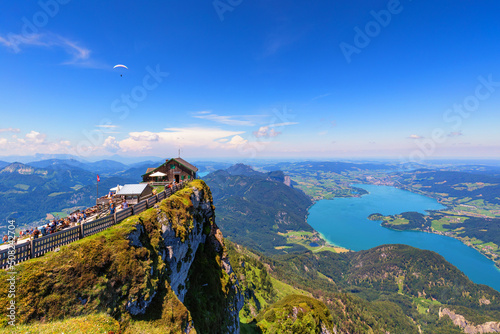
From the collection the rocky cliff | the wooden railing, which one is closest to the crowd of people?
the wooden railing

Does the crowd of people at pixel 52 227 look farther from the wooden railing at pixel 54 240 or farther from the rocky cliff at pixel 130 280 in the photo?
the rocky cliff at pixel 130 280

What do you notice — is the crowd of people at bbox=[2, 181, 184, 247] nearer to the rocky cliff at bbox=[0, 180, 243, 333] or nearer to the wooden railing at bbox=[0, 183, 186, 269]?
the wooden railing at bbox=[0, 183, 186, 269]

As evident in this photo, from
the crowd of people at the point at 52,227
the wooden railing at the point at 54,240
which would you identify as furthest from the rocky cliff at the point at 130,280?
the crowd of people at the point at 52,227

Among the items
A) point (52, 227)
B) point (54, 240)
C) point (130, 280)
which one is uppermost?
point (54, 240)

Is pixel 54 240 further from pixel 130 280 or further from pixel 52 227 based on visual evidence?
pixel 52 227

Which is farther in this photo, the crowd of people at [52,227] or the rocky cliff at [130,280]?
the crowd of people at [52,227]

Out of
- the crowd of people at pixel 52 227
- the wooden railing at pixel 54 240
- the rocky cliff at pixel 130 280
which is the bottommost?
the rocky cliff at pixel 130 280

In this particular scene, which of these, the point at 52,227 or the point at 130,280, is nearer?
the point at 130,280

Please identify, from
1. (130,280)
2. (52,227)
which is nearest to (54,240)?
(130,280)

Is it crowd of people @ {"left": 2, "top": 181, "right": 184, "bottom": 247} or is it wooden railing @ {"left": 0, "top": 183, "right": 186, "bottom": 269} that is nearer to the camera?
wooden railing @ {"left": 0, "top": 183, "right": 186, "bottom": 269}

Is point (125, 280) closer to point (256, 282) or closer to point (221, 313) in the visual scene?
point (221, 313)
